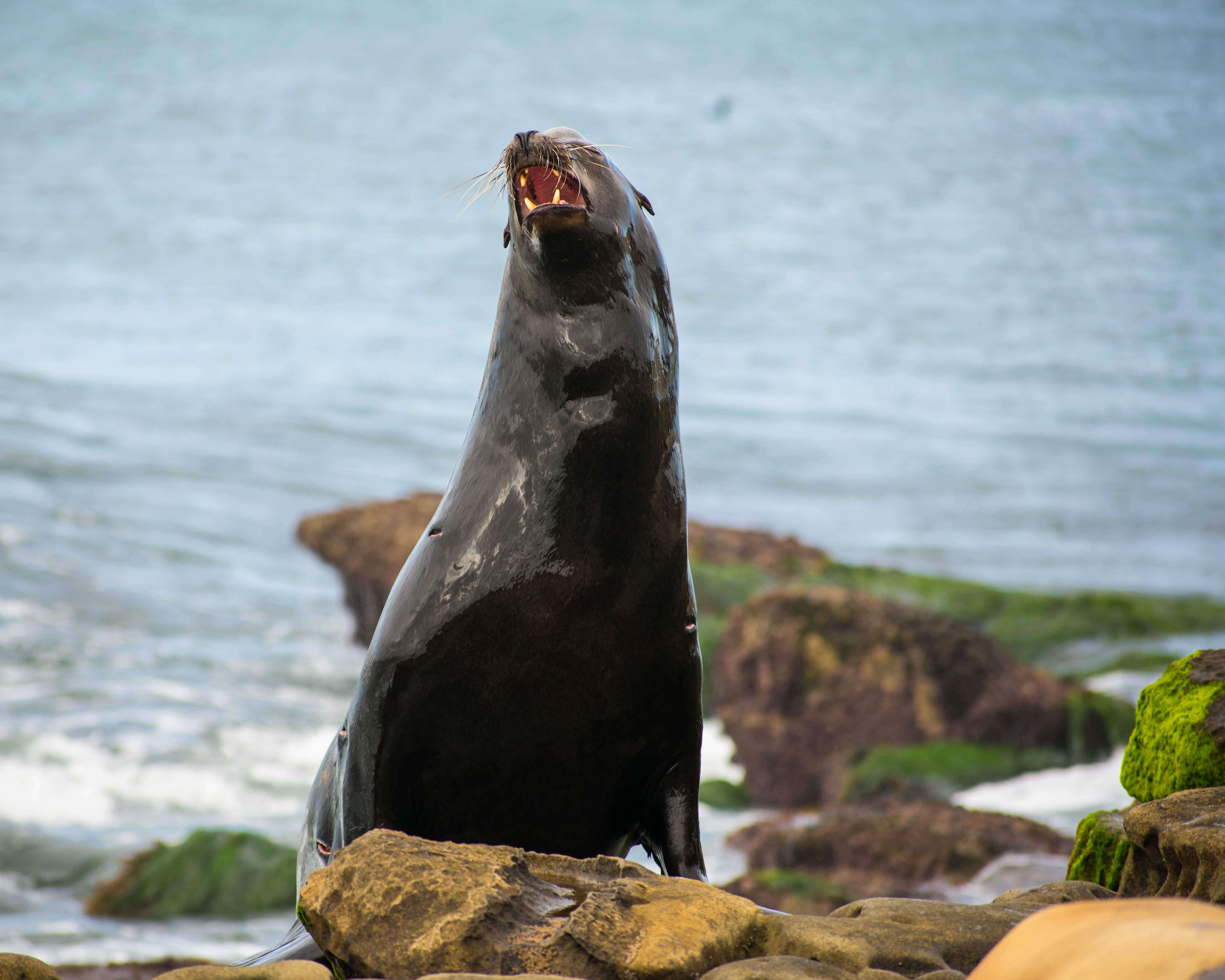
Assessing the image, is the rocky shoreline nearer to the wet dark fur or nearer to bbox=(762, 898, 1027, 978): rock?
bbox=(762, 898, 1027, 978): rock

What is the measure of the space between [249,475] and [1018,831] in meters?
19.1

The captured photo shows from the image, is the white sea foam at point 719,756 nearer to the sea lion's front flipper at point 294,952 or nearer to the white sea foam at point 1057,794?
the white sea foam at point 1057,794

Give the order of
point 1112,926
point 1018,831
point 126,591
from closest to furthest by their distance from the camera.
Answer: point 1112,926 → point 1018,831 → point 126,591

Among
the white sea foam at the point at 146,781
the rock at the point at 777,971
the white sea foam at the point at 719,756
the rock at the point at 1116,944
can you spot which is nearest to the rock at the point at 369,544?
the white sea foam at the point at 146,781

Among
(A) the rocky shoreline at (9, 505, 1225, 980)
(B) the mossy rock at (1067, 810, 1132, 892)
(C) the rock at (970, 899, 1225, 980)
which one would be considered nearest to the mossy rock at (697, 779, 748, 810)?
(A) the rocky shoreline at (9, 505, 1225, 980)

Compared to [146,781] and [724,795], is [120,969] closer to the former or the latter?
[724,795]

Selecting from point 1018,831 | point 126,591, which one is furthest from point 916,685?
point 126,591

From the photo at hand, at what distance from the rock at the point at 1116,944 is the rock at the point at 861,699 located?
799cm

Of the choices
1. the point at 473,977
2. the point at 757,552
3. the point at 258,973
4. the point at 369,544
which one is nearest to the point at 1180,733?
the point at 473,977

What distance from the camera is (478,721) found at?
2.95m

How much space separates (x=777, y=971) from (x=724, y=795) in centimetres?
805

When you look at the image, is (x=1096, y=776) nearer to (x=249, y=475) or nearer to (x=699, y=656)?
(x=699, y=656)

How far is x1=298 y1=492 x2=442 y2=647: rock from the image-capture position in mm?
14609

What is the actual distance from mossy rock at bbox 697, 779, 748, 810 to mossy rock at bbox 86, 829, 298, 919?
3235 millimetres
